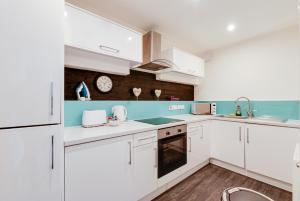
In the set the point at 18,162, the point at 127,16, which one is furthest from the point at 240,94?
the point at 18,162

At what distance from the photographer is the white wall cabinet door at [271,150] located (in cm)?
179

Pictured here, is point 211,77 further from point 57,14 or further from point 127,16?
point 57,14

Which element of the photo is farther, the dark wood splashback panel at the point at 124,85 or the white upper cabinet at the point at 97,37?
the dark wood splashback panel at the point at 124,85

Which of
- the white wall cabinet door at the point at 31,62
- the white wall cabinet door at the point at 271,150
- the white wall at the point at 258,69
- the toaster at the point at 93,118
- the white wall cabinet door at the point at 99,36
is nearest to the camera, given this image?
the white wall cabinet door at the point at 31,62

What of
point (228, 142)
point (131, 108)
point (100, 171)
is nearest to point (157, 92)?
point (131, 108)

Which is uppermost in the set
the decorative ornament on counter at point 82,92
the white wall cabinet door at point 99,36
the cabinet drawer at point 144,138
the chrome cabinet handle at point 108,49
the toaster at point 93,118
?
the white wall cabinet door at point 99,36

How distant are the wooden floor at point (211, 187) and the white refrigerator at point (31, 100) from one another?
4.33 feet

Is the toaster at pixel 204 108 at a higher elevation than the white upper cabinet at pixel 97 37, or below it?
below

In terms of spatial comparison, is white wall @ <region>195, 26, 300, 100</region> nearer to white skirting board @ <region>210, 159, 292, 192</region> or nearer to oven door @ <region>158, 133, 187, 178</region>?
white skirting board @ <region>210, 159, 292, 192</region>

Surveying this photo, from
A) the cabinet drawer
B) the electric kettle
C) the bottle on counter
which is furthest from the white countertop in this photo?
the bottle on counter

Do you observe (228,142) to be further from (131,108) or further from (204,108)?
(131,108)

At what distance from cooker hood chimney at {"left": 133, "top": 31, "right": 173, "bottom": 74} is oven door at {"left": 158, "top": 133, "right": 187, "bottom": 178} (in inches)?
41.6

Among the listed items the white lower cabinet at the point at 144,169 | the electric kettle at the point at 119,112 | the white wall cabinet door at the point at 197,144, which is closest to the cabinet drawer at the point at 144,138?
the white lower cabinet at the point at 144,169

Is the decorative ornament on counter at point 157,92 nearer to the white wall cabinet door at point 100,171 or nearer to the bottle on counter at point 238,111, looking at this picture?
the white wall cabinet door at point 100,171
